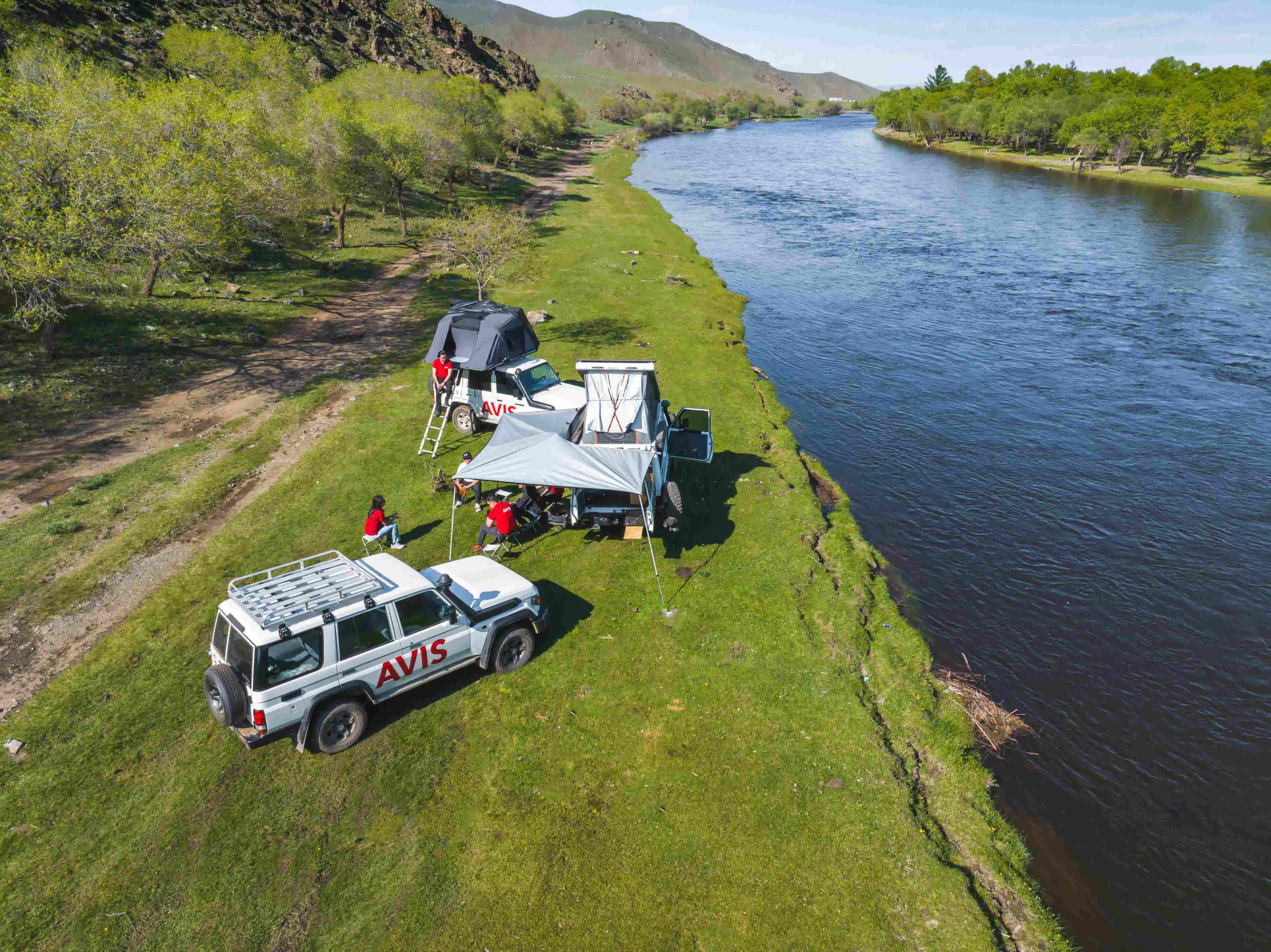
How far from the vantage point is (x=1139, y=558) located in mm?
18625

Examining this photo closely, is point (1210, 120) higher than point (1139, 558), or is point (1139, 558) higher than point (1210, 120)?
point (1210, 120)

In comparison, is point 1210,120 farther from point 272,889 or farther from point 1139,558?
point 272,889

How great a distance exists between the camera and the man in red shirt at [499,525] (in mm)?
15688

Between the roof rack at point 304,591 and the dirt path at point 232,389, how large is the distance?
431 inches

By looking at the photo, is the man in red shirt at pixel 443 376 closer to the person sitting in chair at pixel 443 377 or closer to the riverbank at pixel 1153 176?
the person sitting in chair at pixel 443 377

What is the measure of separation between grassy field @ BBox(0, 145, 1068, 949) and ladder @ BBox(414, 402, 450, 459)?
13.6 ft

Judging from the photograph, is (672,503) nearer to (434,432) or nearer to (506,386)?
(506,386)

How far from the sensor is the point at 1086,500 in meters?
21.5

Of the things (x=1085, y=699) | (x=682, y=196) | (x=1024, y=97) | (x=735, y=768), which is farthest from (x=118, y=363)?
(x=1024, y=97)

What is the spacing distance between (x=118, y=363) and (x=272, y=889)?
23.5 m

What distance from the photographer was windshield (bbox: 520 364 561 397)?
20.8 meters

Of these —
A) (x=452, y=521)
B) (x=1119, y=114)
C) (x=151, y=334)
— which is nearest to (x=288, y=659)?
(x=452, y=521)

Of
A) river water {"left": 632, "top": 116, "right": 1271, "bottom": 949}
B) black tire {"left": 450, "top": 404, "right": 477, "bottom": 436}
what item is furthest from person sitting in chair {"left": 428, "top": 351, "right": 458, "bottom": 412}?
river water {"left": 632, "top": 116, "right": 1271, "bottom": 949}

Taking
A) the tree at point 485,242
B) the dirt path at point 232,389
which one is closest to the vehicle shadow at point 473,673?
the dirt path at point 232,389
